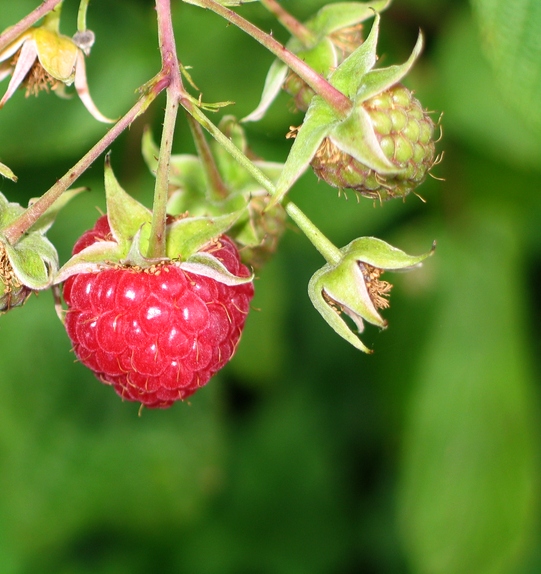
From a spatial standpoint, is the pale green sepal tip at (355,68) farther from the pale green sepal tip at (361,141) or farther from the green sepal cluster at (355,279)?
the green sepal cluster at (355,279)

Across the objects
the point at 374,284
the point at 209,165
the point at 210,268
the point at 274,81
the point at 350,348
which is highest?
the point at 274,81

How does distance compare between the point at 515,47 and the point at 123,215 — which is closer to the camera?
the point at 123,215

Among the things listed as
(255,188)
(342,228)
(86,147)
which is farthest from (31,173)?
(255,188)

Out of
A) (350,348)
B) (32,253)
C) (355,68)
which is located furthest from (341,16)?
(350,348)

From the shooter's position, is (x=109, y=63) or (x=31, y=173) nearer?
(x=109, y=63)

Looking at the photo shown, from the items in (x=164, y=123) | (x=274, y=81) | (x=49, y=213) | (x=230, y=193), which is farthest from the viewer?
(x=230, y=193)

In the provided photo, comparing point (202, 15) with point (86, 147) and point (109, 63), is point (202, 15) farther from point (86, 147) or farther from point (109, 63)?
point (86, 147)

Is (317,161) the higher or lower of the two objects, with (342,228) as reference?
higher

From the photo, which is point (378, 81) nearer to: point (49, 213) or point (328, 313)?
point (328, 313)
